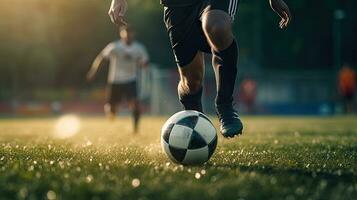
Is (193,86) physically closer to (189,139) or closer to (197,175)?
(189,139)

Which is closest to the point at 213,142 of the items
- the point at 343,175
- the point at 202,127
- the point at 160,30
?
the point at 202,127

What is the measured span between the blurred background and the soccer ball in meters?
32.8

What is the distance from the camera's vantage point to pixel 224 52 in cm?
546

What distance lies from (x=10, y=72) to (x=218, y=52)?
1642 inches

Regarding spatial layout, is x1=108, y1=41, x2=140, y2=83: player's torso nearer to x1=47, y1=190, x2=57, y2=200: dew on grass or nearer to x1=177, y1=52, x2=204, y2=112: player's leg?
x1=177, y1=52, x2=204, y2=112: player's leg

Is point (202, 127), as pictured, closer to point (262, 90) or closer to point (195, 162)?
point (195, 162)

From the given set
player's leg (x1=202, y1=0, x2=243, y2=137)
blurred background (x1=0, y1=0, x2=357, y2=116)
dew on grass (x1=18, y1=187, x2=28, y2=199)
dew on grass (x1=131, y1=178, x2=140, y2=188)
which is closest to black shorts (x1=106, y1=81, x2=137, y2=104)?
player's leg (x1=202, y1=0, x2=243, y2=137)

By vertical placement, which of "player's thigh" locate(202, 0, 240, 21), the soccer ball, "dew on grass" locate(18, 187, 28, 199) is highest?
"player's thigh" locate(202, 0, 240, 21)

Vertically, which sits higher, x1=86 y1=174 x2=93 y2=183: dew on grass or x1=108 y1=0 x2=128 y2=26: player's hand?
x1=108 y1=0 x2=128 y2=26: player's hand

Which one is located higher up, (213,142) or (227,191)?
(227,191)

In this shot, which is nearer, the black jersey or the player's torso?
the black jersey

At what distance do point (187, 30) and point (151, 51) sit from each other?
4348 centimetres

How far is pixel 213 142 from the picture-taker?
5.06m

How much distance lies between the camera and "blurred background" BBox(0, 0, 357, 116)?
38.8 m
